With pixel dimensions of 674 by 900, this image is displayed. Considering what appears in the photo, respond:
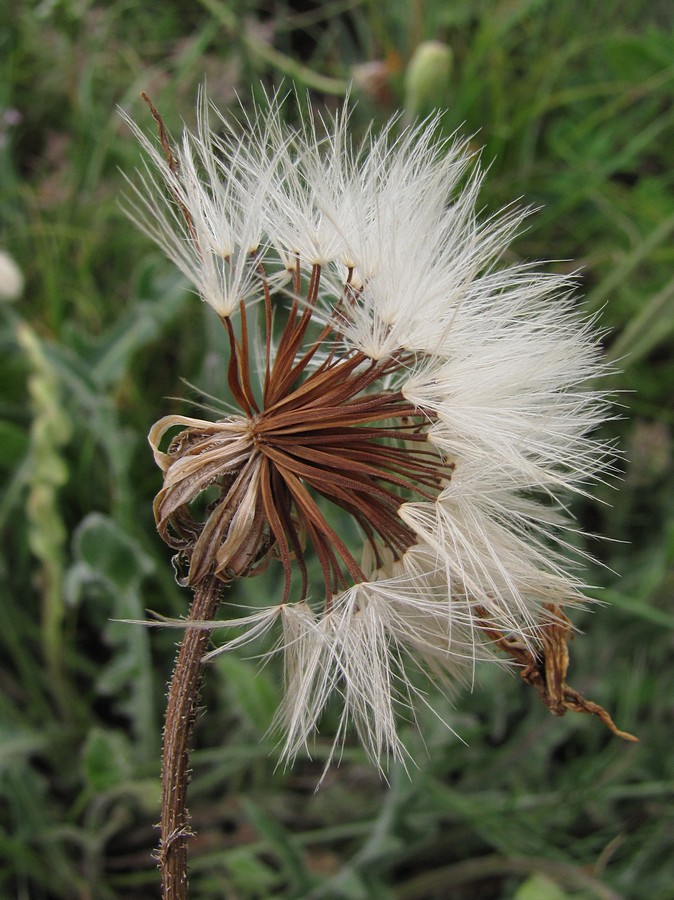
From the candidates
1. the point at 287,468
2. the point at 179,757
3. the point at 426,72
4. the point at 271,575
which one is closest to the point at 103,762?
the point at 271,575

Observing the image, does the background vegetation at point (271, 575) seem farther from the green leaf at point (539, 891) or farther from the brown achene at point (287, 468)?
the brown achene at point (287, 468)

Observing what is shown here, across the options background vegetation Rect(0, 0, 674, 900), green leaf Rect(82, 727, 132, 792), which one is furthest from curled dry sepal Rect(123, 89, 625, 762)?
green leaf Rect(82, 727, 132, 792)

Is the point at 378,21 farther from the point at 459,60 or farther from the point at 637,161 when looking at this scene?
the point at 637,161

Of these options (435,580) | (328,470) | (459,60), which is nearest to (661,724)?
(435,580)

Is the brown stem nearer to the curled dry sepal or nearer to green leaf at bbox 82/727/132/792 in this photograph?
the curled dry sepal

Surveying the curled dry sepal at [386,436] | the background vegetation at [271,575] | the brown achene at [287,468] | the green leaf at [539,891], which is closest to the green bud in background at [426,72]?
the background vegetation at [271,575]

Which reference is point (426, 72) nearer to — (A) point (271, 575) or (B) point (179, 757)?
(A) point (271, 575)
